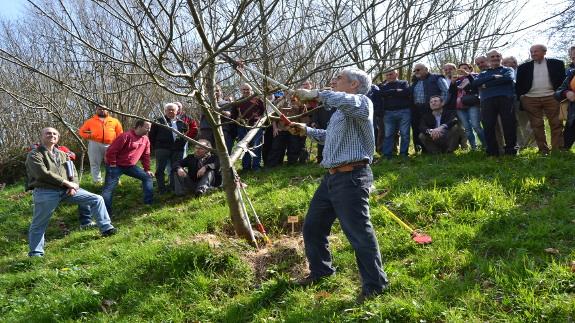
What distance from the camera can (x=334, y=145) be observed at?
380cm

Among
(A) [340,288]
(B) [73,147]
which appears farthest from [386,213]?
(B) [73,147]

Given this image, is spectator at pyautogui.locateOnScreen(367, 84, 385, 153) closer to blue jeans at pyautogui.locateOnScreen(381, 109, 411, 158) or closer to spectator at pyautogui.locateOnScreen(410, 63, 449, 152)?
blue jeans at pyautogui.locateOnScreen(381, 109, 411, 158)

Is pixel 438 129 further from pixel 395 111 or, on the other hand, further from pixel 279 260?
pixel 279 260

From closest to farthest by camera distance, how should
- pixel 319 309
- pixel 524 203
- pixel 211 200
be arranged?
pixel 319 309
pixel 524 203
pixel 211 200

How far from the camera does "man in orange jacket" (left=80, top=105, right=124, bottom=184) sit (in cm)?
961

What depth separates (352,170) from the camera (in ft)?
12.3

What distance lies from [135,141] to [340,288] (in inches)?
224

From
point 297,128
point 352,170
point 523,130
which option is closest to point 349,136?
point 352,170

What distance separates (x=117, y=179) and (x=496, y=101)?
652 cm

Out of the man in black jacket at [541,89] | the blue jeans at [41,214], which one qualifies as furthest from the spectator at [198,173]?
the man in black jacket at [541,89]

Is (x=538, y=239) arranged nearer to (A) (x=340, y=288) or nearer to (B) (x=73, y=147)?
(A) (x=340, y=288)

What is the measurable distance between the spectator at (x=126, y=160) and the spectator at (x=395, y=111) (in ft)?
14.1

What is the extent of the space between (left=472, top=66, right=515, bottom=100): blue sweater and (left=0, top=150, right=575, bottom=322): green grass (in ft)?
3.52

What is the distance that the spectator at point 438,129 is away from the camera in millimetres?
8133
